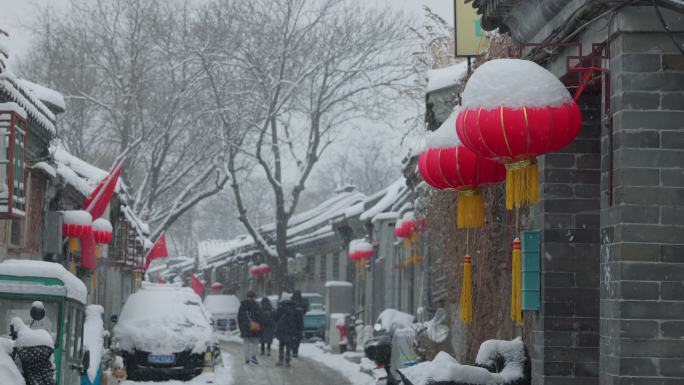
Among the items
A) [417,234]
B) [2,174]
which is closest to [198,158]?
[417,234]

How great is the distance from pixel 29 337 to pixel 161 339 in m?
9.47

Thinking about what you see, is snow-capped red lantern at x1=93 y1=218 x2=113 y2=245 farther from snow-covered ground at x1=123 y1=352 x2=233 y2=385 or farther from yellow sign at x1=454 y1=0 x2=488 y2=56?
yellow sign at x1=454 y1=0 x2=488 y2=56

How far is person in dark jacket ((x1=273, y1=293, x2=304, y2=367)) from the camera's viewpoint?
2691 centimetres

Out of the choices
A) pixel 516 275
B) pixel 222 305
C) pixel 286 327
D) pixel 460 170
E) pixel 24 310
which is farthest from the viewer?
pixel 222 305

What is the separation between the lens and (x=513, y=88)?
814 centimetres

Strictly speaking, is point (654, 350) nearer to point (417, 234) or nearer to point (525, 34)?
point (525, 34)

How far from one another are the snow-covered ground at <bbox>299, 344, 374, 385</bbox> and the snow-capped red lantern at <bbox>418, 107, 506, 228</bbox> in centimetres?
1007

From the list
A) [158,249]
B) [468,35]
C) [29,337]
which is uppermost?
[468,35]

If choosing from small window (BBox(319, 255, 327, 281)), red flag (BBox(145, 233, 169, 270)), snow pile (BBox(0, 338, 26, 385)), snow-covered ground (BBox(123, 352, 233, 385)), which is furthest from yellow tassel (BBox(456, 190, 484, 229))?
small window (BBox(319, 255, 327, 281))

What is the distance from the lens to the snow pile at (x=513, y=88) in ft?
26.5

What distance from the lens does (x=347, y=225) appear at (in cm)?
3903

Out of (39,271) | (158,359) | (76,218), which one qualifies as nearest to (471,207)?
(39,271)

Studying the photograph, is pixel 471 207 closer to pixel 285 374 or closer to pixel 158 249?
pixel 285 374

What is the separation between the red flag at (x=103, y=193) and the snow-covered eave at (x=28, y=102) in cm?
176
